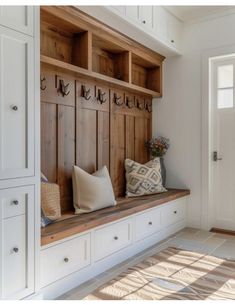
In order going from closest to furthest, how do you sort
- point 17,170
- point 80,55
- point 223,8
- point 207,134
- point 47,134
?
1. point 17,170
2. point 47,134
3. point 80,55
4. point 223,8
5. point 207,134

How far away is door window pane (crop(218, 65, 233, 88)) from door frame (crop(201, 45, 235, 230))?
146 mm

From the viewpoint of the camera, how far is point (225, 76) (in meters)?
3.74

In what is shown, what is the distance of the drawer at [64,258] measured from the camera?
2.04 metres

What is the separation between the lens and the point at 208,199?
3.79 meters

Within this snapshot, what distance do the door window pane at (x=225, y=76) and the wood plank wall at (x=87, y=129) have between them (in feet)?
3.22

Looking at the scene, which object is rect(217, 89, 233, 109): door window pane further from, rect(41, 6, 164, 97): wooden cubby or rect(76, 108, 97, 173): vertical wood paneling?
rect(76, 108, 97, 173): vertical wood paneling

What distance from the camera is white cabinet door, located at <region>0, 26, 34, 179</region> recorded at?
5.63 feet

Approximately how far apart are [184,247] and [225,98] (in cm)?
189

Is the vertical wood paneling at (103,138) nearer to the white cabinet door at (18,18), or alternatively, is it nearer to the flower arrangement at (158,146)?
the flower arrangement at (158,146)

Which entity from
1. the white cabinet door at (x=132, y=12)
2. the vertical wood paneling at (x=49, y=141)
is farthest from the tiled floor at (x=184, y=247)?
the white cabinet door at (x=132, y=12)

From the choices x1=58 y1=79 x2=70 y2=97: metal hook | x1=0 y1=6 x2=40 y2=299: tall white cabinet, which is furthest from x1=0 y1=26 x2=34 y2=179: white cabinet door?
x1=58 y1=79 x2=70 y2=97: metal hook
